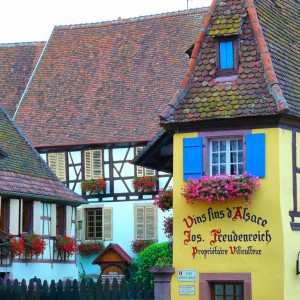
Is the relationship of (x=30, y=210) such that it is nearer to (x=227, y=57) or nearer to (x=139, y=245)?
(x=139, y=245)

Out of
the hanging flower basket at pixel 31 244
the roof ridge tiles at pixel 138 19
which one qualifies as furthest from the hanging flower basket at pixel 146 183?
the roof ridge tiles at pixel 138 19

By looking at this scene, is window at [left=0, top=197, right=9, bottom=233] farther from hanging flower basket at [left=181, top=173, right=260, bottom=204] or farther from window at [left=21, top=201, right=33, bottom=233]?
hanging flower basket at [left=181, top=173, right=260, bottom=204]

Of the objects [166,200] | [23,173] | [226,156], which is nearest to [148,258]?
[166,200]

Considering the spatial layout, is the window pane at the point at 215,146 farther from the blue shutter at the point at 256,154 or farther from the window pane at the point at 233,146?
the blue shutter at the point at 256,154

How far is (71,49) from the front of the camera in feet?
169

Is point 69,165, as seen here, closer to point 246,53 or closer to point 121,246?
point 121,246

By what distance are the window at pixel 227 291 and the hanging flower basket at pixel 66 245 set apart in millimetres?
17306

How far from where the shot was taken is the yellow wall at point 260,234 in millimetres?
23469

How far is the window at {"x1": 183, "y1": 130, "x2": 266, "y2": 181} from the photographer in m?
23.9

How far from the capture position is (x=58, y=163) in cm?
4728

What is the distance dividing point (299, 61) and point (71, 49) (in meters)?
26.3

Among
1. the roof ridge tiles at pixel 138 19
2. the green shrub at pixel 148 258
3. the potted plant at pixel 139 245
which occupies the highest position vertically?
the roof ridge tiles at pixel 138 19

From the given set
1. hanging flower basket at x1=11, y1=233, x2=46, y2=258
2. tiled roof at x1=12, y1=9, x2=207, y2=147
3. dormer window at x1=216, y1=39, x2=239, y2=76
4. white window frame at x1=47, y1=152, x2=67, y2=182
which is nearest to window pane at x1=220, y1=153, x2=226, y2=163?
dormer window at x1=216, y1=39, x2=239, y2=76

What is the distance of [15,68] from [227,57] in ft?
92.8
